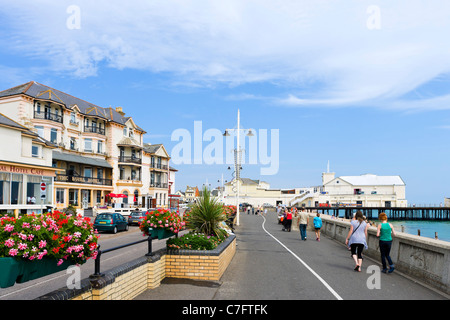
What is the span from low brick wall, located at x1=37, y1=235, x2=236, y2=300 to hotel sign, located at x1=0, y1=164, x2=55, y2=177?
24184 mm

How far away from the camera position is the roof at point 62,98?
43.7 m

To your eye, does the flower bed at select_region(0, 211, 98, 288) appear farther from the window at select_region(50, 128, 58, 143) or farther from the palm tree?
the window at select_region(50, 128, 58, 143)

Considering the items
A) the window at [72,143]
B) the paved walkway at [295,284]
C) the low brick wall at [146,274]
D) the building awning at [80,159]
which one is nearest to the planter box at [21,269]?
the low brick wall at [146,274]

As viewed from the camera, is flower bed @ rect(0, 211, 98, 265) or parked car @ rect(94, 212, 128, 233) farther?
parked car @ rect(94, 212, 128, 233)

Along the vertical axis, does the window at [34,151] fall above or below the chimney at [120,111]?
below

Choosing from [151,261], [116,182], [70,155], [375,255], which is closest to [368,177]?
[116,182]

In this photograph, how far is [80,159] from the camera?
49.1 meters

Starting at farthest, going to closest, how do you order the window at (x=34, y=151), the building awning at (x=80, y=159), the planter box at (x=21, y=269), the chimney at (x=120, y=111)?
the chimney at (x=120, y=111), the building awning at (x=80, y=159), the window at (x=34, y=151), the planter box at (x=21, y=269)

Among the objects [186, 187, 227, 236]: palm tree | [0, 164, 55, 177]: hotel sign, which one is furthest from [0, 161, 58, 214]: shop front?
[186, 187, 227, 236]: palm tree

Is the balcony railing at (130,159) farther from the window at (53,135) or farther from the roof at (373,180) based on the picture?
the roof at (373,180)

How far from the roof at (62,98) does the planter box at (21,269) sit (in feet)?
140

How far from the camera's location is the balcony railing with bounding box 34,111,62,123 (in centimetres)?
4391
